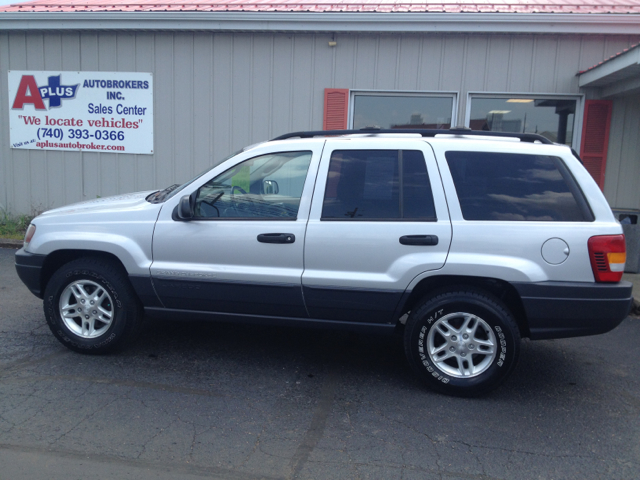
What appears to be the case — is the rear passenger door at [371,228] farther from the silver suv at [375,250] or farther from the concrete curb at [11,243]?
the concrete curb at [11,243]

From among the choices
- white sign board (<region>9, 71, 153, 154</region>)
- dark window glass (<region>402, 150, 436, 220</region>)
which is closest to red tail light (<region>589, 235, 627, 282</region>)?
dark window glass (<region>402, 150, 436, 220</region>)

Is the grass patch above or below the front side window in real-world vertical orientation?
below

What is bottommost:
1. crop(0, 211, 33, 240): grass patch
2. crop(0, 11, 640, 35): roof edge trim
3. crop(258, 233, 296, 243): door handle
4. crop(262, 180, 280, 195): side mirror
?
crop(0, 211, 33, 240): grass patch

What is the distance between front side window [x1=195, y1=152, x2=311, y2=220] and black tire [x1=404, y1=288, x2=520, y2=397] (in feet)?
4.35

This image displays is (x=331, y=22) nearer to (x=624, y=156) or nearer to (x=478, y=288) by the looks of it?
(x=624, y=156)

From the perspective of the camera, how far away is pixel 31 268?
467cm

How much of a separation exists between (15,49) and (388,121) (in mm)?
6517

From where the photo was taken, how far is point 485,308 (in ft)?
13.0

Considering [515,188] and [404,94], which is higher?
[404,94]

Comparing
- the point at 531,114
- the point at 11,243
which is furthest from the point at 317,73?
the point at 11,243

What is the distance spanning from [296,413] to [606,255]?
237 cm

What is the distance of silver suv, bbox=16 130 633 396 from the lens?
3898mm

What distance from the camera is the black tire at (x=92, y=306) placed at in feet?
15.0

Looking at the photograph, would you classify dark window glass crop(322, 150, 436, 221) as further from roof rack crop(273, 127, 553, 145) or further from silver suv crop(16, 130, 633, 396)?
roof rack crop(273, 127, 553, 145)
